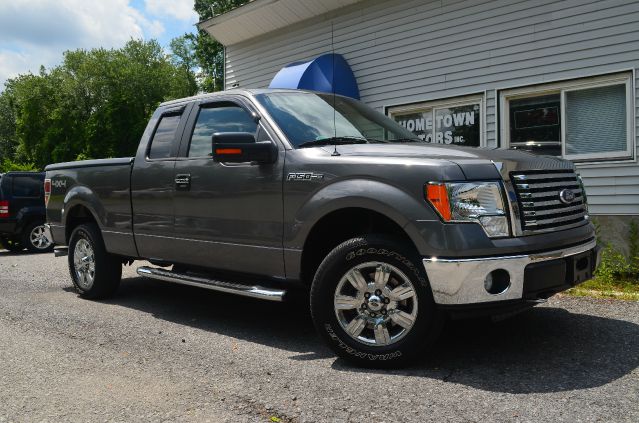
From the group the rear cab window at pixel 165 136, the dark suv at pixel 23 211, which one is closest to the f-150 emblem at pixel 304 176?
the rear cab window at pixel 165 136

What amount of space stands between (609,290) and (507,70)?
4.10m

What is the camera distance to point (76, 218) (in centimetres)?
700

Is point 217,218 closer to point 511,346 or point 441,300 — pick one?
point 441,300

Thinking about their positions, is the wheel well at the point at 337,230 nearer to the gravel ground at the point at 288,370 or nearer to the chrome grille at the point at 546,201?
the gravel ground at the point at 288,370

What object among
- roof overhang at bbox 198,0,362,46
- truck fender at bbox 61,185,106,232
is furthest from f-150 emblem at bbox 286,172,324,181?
roof overhang at bbox 198,0,362,46

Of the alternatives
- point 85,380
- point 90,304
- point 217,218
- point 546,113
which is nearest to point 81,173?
point 90,304

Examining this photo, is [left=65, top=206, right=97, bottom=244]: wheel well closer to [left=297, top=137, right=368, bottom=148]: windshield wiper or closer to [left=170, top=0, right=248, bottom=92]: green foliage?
[left=297, top=137, right=368, bottom=148]: windshield wiper

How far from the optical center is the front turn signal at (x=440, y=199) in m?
3.71

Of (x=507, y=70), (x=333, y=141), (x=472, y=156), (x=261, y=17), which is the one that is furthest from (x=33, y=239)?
(x=472, y=156)

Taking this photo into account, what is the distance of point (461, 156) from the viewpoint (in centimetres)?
395

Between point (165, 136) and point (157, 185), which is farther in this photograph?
point (165, 136)

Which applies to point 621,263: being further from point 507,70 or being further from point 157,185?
point 157,185

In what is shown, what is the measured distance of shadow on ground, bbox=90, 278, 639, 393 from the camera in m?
3.78

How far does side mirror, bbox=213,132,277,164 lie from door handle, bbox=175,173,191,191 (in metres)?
0.79
